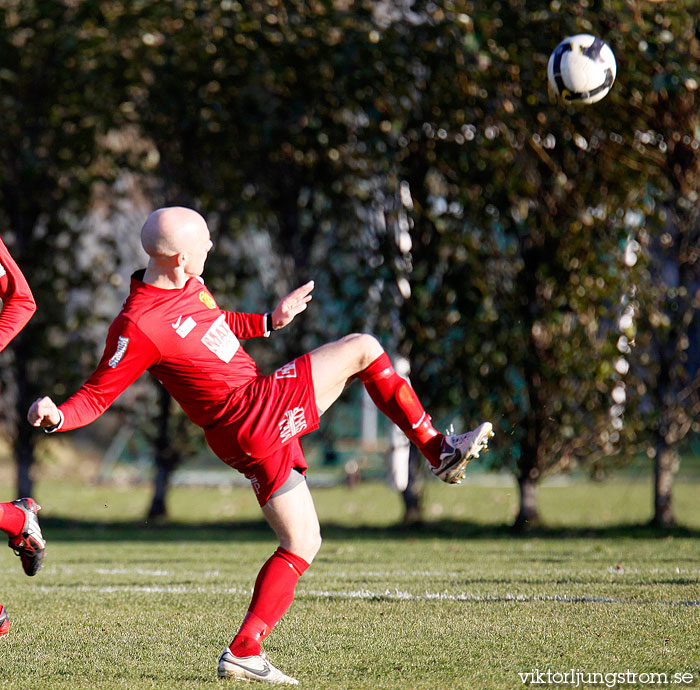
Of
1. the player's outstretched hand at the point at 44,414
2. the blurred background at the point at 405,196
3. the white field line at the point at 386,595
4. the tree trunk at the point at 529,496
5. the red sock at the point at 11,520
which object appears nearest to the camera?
the player's outstretched hand at the point at 44,414

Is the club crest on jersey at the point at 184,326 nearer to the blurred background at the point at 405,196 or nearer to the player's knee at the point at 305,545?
the player's knee at the point at 305,545

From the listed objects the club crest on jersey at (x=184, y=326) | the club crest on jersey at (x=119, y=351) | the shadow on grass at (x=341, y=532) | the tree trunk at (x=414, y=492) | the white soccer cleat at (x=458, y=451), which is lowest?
the shadow on grass at (x=341, y=532)

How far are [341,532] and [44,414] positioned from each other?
6.83m

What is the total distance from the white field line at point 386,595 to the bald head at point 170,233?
2480 millimetres

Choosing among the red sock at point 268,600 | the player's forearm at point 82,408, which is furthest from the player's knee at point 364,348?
the player's forearm at point 82,408

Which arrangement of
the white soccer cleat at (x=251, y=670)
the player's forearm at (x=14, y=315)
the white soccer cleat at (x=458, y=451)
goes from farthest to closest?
the player's forearm at (x=14, y=315), the white soccer cleat at (x=458, y=451), the white soccer cleat at (x=251, y=670)

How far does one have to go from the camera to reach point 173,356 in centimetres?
388

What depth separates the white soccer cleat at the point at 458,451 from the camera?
4.11m

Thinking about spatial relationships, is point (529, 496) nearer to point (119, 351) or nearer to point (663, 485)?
point (663, 485)

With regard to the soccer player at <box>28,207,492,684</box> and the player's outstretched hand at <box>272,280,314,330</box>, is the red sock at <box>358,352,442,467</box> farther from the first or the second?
the player's outstretched hand at <box>272,280,314,330</box>

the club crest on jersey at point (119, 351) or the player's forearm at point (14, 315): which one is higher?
the player's forearm at point (14, 315)

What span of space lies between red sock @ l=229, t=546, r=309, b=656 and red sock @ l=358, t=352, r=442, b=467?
2.30 feet

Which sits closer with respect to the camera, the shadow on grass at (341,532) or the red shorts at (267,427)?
the red shorts at (267,427)

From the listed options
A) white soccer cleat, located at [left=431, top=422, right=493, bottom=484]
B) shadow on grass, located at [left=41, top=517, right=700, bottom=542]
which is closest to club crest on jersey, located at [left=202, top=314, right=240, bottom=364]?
white soccer cleat, located at [left=431, top=422, right=493, bottom=484]
